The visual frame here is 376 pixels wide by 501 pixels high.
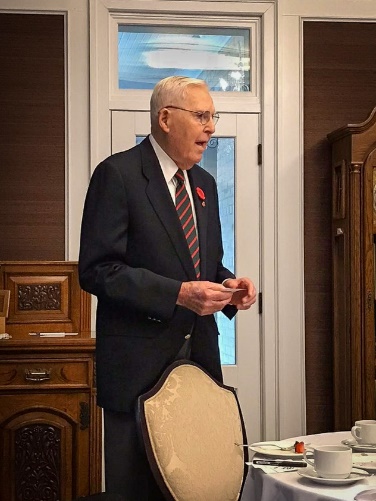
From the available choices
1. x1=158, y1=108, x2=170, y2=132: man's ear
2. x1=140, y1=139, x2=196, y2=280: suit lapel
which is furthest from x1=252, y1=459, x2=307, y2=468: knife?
x1=158, y1=108, x2=170, y2=132: man's ear

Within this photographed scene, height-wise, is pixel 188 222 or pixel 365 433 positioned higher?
pixel 188 222

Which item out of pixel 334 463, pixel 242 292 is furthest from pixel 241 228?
pixel 334 463

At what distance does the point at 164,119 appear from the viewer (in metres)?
2.65

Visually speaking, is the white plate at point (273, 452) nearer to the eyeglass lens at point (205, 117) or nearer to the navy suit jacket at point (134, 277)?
the navy suit jacket at point (134, 277)

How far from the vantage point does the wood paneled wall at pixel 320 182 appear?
502 cm

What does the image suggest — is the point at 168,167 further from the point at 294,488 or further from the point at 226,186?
the point at 226,186

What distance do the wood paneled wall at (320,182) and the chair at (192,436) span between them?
2662 mm

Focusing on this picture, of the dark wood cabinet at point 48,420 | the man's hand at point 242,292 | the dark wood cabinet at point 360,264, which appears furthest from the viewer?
the dark wood cabinet at point 360,264

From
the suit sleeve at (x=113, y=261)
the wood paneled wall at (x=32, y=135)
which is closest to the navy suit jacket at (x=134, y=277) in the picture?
the suit sleeve at (x=113, y=261)

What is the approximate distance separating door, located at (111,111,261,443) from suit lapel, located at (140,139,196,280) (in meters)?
2.39

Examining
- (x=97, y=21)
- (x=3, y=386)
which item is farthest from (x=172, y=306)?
(x=97, y=21)

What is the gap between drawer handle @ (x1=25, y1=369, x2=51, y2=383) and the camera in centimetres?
398

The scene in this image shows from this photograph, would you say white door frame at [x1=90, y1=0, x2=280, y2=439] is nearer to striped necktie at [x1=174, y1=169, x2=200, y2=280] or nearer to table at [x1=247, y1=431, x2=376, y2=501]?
striped necktie at [x1=174, y1=169, x2=200, y2=280]

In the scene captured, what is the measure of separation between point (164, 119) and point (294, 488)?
1.18 meters
